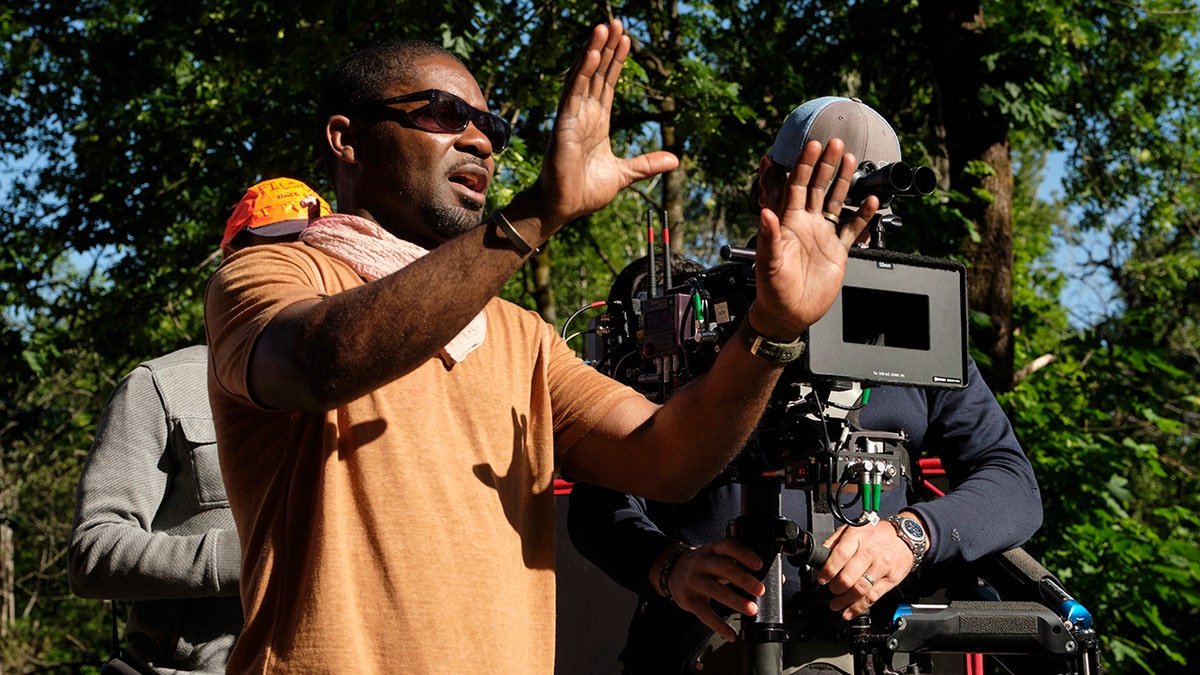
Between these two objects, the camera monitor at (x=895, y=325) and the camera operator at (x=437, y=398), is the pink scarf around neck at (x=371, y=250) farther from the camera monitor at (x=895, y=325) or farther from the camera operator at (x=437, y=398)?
the camera monitor at (x=895, y=325)

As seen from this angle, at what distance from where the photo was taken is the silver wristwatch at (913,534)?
2.79 metres

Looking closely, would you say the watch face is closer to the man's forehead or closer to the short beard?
the short beard

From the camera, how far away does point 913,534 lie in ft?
9.25

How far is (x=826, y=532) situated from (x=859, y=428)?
13.9 inches

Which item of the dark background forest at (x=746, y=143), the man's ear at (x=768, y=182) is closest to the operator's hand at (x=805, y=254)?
the man's ear at (x=768, y=182)

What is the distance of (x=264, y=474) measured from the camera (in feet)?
6.33

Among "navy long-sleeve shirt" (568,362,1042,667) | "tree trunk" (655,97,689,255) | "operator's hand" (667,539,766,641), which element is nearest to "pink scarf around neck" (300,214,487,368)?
"operator's hand" (667,539,766,641)

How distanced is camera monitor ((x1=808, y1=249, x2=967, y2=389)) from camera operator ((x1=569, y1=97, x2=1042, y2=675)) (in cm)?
18

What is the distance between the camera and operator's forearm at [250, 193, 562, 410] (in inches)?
62.3

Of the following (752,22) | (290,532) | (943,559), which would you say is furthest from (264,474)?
(752,22)

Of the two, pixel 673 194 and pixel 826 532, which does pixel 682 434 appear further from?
pixel 673 194

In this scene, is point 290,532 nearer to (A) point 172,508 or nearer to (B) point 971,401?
(A) point 172,508

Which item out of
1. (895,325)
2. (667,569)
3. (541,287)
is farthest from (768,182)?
(541,287)

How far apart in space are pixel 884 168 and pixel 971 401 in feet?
3.43
